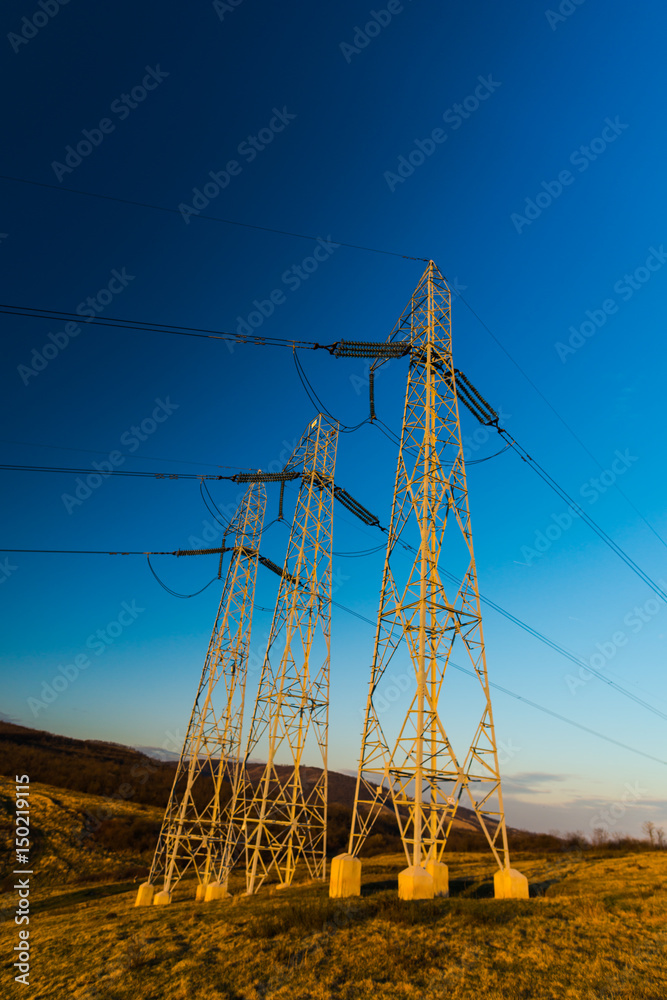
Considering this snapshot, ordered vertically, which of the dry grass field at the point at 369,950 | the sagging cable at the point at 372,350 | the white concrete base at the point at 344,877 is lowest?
the dry grass field at the point at 369,950

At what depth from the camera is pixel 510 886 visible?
15805 mm

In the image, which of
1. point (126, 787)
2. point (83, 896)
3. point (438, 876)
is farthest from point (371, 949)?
point (126, 787)

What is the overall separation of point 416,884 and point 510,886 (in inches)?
136

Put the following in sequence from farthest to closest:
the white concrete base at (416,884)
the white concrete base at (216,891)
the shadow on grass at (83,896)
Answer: the shadow on grass at (83,896)
the white concrete base at (216,891)
the white concrete base at (416,884)

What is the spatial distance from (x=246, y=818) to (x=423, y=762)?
12.2 m

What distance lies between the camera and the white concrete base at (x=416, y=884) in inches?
569

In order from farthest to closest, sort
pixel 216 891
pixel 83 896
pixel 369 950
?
1. pixel 83 896
2. pixel 216 891
3. pixel 369 950

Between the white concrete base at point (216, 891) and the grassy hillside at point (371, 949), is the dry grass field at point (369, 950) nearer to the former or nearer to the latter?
the grassy hillside at point (371, 949)

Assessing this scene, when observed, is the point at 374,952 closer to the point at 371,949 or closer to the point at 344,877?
the point at 371,949

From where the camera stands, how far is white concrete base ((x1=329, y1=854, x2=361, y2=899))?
15.6 meters

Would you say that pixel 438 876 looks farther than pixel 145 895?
No

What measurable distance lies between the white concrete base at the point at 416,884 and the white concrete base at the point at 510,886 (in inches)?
100

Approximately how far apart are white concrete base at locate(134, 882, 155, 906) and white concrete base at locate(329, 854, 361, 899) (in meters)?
16.1

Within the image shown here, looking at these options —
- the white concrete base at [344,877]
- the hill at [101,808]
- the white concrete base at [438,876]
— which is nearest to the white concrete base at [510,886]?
the white concrete base at [438,876]
